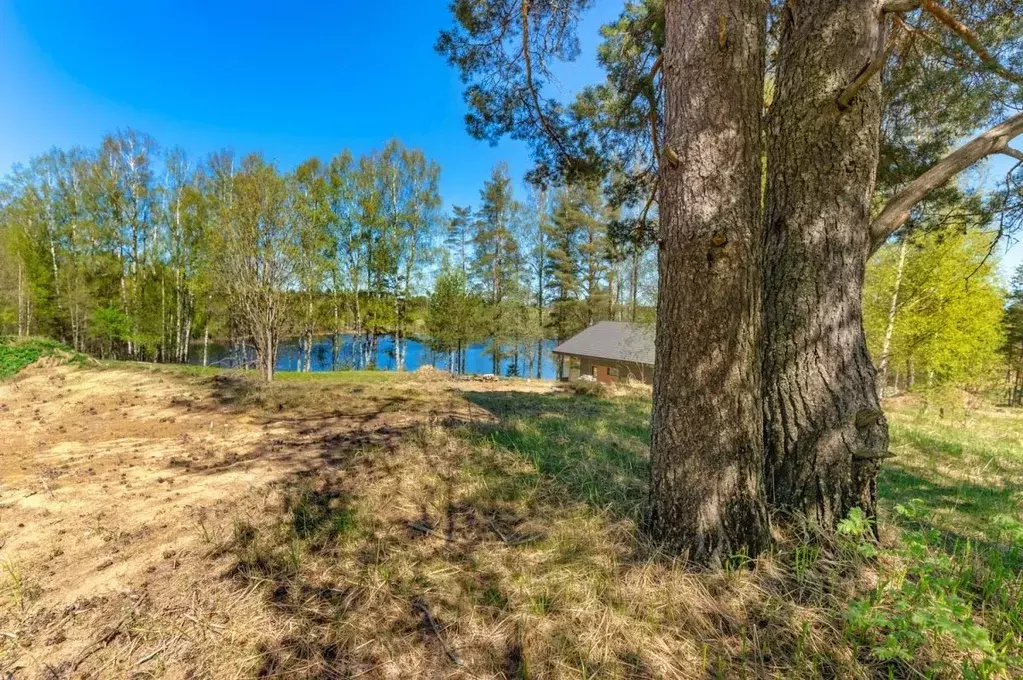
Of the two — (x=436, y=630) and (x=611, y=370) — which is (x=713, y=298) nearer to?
(x=436, y=630)

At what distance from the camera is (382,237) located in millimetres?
17500

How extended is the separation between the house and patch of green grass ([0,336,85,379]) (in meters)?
15.4

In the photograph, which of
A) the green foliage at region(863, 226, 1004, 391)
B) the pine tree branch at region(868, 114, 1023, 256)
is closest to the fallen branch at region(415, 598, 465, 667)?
the pine tree branch at region(868, 114, 1023, 256)

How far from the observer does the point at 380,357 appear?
22625mm

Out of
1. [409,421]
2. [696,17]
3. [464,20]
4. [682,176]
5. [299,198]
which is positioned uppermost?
[299,198]

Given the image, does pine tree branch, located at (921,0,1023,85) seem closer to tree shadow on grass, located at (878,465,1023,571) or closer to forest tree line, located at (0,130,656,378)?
tree shadow on grass, located at (878,465,1023,571)

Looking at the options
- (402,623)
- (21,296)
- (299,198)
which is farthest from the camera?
(21,296)

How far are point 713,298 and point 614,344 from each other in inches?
651

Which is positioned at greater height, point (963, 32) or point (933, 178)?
point (963, 32)

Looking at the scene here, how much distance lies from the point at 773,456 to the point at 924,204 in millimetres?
4632

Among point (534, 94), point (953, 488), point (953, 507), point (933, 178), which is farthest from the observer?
point (534, 94)

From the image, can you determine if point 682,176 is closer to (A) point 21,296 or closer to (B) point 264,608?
(B) point 264,608

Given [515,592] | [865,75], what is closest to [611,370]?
[865,75]

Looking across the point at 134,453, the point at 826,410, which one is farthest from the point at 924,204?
the point at 134,453
